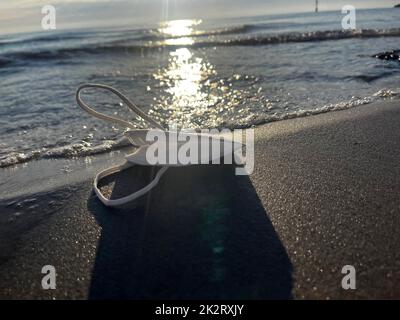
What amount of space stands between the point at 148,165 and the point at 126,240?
0.63 metres

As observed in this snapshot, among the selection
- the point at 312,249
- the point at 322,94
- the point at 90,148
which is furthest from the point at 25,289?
the point at 322,94

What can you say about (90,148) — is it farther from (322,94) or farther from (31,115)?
(322,94)

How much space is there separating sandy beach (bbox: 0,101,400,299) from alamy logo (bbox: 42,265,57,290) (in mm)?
22

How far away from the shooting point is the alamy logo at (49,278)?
4.91 feet

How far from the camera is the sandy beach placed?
56.6 inches

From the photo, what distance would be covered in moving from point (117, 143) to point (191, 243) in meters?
1.71

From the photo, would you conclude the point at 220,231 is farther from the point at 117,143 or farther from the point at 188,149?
the point at 117,143

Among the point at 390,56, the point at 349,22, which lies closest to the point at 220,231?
the point at 390,56

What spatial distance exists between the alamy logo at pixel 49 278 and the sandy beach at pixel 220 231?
0.02 metres

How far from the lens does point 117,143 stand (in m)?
3.16

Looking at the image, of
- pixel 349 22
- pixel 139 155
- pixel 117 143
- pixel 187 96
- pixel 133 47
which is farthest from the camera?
pixel 349 22

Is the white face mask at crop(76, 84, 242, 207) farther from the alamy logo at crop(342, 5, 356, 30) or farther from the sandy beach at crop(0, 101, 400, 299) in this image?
the alamy logo at crop(342, 5, 356, 30)

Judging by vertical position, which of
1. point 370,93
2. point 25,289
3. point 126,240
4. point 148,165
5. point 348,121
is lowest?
point 25,289
